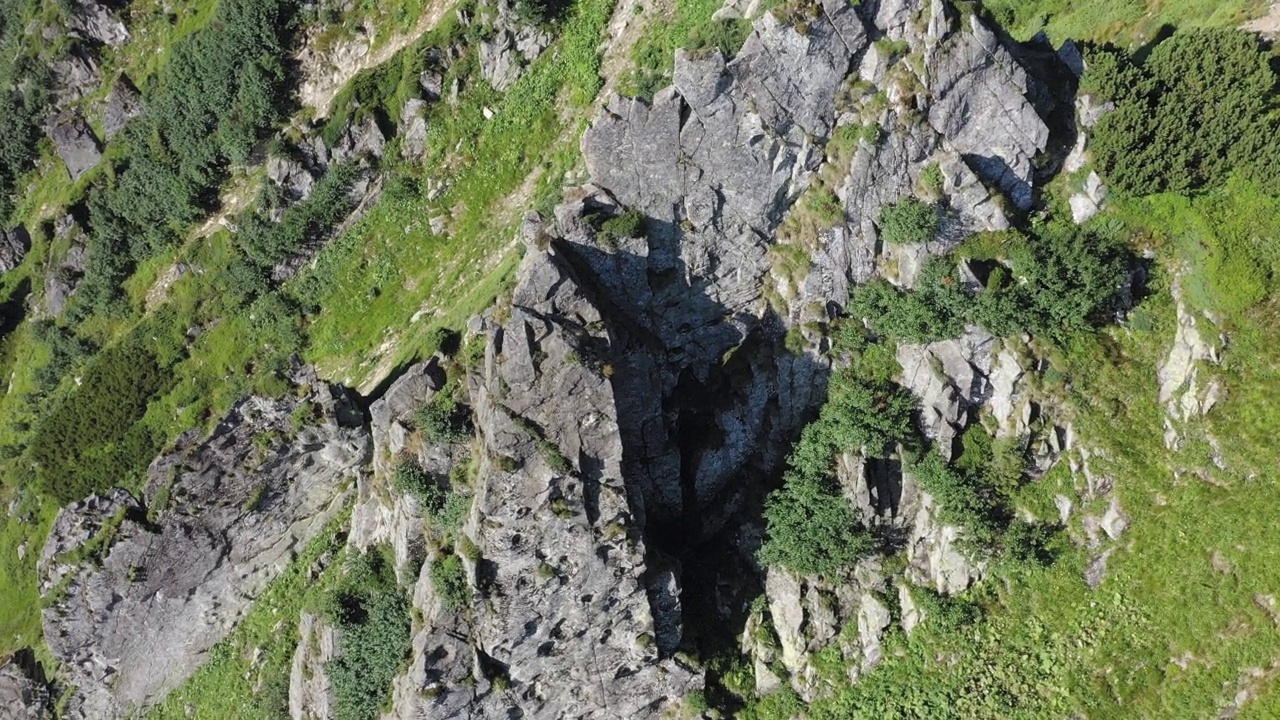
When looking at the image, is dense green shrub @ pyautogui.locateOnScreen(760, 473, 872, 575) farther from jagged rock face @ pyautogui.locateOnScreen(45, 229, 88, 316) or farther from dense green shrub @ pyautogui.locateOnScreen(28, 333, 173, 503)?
jagged rock face @ pyautogui.locateOnScreen(45, 229, 88, 316)

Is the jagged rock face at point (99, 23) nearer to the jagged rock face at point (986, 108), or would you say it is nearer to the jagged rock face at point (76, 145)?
the jagged rock face at point (76, 145)

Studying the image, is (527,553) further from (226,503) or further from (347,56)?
(347,56)

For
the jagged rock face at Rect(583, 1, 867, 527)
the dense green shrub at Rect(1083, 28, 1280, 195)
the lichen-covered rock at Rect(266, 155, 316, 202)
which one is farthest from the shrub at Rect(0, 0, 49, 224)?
the dense green shrub at Rect(1083, 28, 1280, 195)

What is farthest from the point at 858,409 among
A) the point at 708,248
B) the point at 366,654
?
the point at 366,654

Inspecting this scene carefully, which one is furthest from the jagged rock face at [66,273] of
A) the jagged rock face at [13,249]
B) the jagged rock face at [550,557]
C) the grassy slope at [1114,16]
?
the grassy slope at [1114,16]

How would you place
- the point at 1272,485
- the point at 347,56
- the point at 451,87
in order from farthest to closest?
the point at 347,56
the point at 451,87
the point at 1272,485

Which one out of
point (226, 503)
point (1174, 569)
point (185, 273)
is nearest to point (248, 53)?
point (185, 273)
